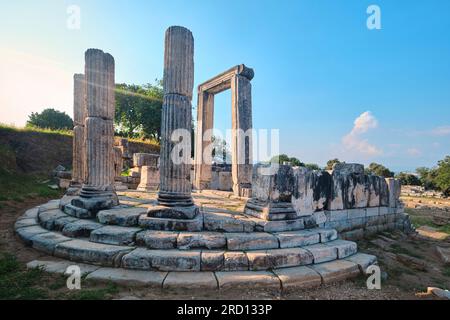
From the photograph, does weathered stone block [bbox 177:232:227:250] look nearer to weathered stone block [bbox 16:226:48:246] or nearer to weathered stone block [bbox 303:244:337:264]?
weathered stone block [bbox 303:244:337:264]

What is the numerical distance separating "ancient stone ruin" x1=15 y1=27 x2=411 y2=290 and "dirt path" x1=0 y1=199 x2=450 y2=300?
146mm

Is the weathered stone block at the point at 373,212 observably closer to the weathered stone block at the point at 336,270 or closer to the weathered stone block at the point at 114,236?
the weathered stone block at the point at 336,270

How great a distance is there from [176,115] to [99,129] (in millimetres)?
2283

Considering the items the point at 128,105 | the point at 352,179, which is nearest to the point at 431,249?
the point at 352,179

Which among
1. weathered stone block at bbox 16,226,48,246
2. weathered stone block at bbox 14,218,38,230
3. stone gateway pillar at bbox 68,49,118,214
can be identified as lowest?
weathered stone block at bbox 16,226,48,246

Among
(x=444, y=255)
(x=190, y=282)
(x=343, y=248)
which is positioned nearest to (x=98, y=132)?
(x=190, y=282)

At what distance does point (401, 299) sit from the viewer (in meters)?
3.18

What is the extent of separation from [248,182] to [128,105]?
29284mm

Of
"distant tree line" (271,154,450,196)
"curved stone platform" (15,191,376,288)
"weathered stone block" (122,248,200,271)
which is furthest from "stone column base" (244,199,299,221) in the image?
"distant tree line" (271,154,450,196)

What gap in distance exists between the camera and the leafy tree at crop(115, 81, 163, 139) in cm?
3177
